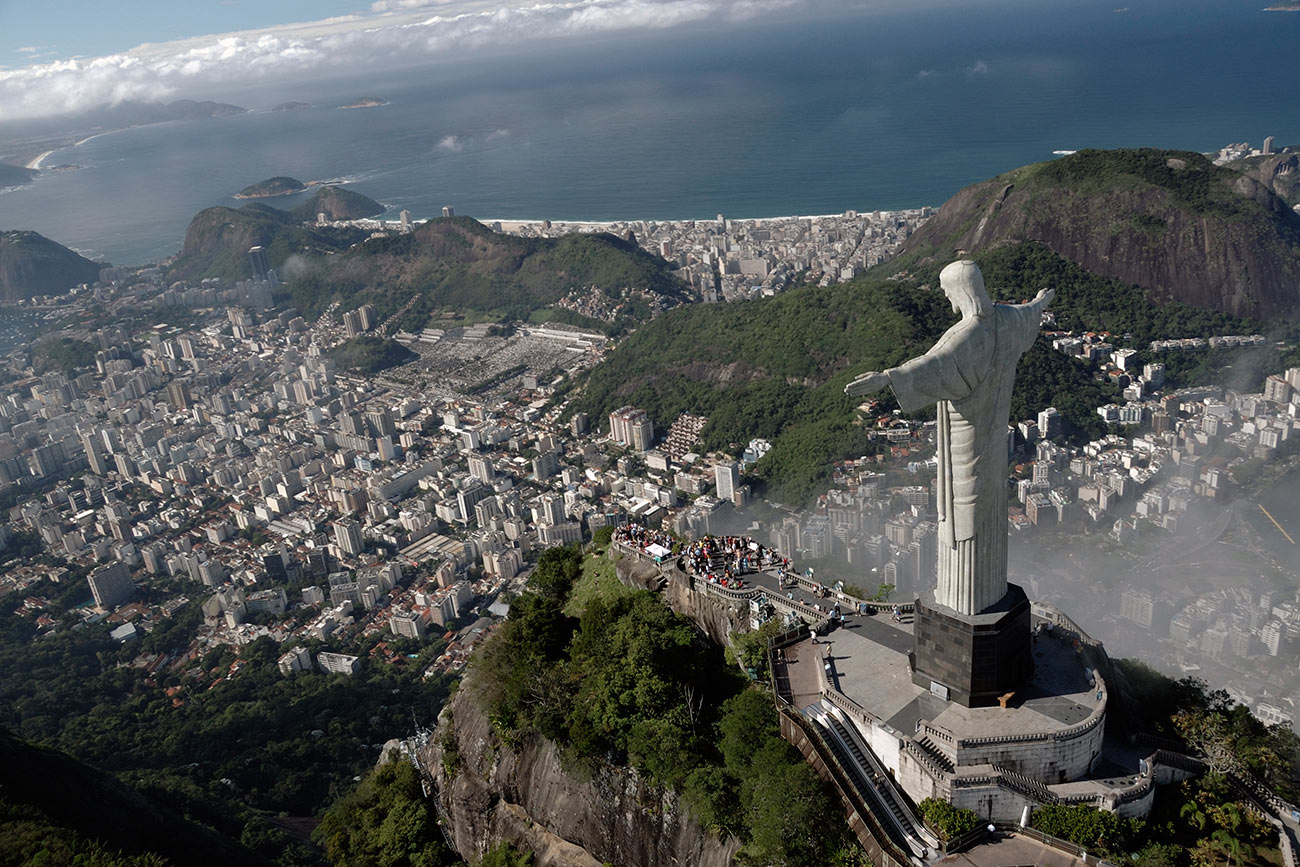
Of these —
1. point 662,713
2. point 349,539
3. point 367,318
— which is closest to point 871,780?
point 662,713

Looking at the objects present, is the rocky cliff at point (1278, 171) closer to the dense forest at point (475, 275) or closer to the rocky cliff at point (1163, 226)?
the rocky cliff at point (1163, 226)

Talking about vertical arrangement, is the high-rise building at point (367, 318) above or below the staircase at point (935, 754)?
below

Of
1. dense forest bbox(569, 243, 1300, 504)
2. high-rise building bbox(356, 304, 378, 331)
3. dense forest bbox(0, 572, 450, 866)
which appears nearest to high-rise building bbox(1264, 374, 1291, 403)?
dense forest bbox(569, 243, 1300, 504)

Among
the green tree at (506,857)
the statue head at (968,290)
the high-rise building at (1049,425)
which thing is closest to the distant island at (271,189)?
the high-rise building at (1049,425)

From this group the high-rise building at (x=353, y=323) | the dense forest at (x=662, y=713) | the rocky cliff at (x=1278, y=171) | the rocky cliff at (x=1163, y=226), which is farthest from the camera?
the high-rise building at (x=353, y=323)

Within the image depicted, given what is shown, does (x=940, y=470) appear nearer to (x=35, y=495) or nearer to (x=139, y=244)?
(x=35, y=495)

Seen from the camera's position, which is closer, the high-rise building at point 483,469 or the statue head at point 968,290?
the statue head at point 968,290

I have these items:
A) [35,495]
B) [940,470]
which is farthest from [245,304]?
[940,470]
